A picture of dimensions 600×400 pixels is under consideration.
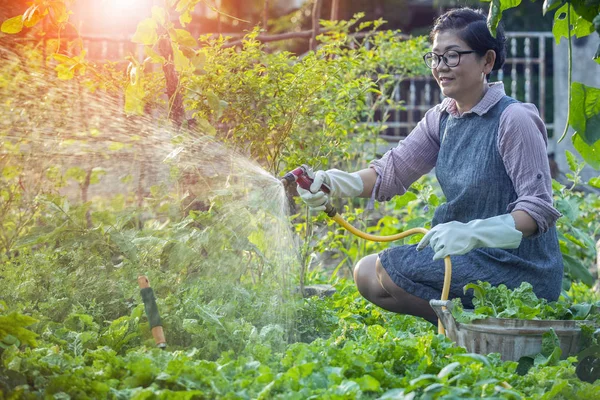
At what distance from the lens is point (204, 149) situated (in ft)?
12.3

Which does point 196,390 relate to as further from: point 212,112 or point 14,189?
point 14,189

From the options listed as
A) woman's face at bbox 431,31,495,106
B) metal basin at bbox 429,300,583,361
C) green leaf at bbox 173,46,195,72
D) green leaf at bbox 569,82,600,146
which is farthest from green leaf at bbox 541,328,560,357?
green leaf at bbox 173,46,195,72

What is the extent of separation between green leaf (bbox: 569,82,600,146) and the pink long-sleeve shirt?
0.41 metres

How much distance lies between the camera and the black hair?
3439 millimetres

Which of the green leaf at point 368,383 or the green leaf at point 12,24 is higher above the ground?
the green leaf at point 12,24

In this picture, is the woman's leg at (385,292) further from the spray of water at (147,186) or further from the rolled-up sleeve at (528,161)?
the rolled-up sleeve at (528,161)

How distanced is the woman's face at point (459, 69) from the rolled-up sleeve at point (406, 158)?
34 centimetres

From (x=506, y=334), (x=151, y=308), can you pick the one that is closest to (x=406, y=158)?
(x=506, y=334)

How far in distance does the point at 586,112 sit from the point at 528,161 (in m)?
0.47

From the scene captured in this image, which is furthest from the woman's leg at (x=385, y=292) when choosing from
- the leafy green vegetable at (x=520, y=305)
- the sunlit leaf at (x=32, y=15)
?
the sunlit leaf at (x=32, y=15)

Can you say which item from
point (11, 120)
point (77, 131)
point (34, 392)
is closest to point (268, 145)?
point (77, 131)

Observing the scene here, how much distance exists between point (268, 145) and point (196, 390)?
206cm

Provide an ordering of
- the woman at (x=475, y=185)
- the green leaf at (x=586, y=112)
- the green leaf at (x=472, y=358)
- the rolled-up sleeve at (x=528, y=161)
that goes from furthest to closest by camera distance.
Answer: the woman at (x=475, y=185), the rolled-up sleeve at (x=528, y=161), the green leaf at (x=586, y=112), the green leaf at (x=472, y=358)

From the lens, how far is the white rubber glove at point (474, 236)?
117 inches
